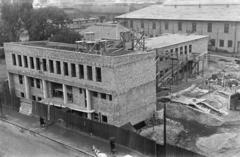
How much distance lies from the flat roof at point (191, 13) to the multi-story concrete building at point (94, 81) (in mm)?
37006

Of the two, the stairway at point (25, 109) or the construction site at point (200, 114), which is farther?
the stairway at point (25, 109)

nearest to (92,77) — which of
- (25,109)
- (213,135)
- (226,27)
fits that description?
(25,109)

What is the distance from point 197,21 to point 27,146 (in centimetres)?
4853

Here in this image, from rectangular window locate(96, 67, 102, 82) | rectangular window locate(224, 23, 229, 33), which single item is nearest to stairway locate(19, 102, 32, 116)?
rectangular window locate(96, 67, 102, 82)

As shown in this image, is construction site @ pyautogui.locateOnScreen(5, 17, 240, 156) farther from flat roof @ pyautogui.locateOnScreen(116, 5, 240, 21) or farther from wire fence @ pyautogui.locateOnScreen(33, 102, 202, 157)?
flat roof @ pyautogui.locateOnScreen(116, 5, 240, 21)

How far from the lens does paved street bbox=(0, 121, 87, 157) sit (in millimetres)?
26094

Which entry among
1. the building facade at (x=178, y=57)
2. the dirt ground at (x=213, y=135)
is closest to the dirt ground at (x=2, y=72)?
the building facade at (x=178, y=57)

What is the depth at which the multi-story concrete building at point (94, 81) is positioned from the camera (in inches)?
1136

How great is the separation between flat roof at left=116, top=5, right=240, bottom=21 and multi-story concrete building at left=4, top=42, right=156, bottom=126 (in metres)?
37.0

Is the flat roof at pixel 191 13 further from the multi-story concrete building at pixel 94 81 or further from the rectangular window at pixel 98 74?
the rectangular window at pixel 98 74

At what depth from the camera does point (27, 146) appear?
27.7 metres

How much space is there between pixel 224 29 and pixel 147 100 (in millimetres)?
37048

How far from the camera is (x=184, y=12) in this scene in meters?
71.7

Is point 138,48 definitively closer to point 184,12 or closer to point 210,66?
point 210,66
